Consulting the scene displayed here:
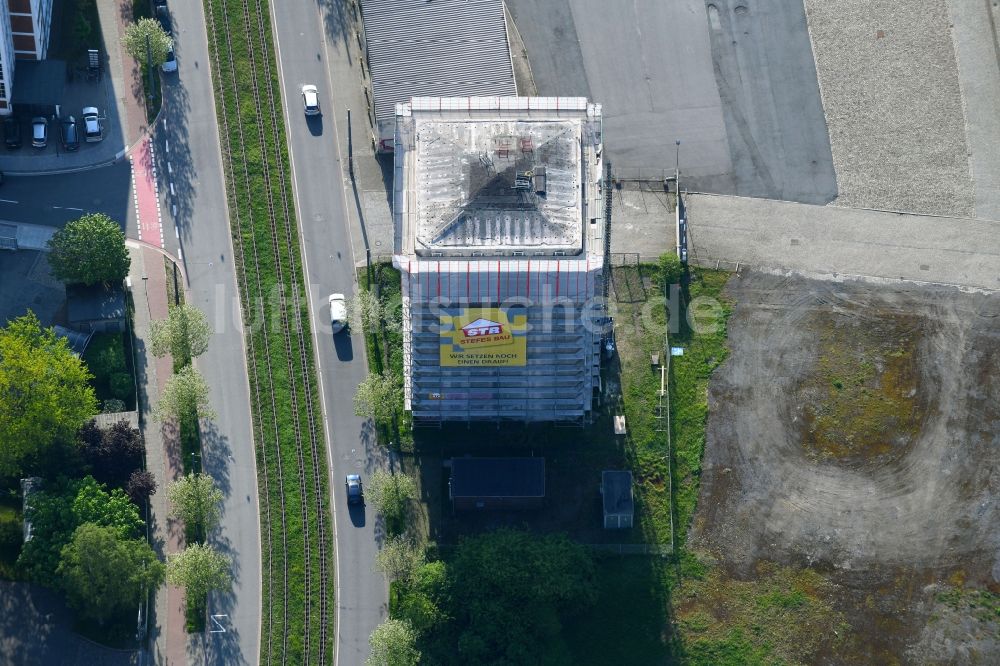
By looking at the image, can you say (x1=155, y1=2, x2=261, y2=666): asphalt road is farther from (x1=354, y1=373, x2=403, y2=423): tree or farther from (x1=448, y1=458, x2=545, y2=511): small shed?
(x1=448, y1=458, x2=545, y2=511): small shed

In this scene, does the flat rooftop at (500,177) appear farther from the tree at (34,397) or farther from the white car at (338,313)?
the tree at (34,397)

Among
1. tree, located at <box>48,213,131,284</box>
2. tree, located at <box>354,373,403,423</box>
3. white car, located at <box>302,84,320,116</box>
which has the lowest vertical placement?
tree, located at <box>354,373,403,423</box>

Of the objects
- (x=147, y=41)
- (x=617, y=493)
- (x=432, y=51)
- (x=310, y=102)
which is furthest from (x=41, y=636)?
(x=432, y=51)

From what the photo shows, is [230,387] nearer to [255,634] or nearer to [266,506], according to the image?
[266,506]

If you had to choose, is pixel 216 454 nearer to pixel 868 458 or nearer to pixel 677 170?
pixel 677 170

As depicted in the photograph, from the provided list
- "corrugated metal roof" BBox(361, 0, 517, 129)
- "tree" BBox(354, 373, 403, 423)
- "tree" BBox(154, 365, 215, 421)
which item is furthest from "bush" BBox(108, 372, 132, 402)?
"corrugated metal roof" BBox(361, 0, 517, 129)

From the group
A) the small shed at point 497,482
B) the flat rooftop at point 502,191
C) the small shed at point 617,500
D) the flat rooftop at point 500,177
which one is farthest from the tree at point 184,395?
the small shed at point 617,500
